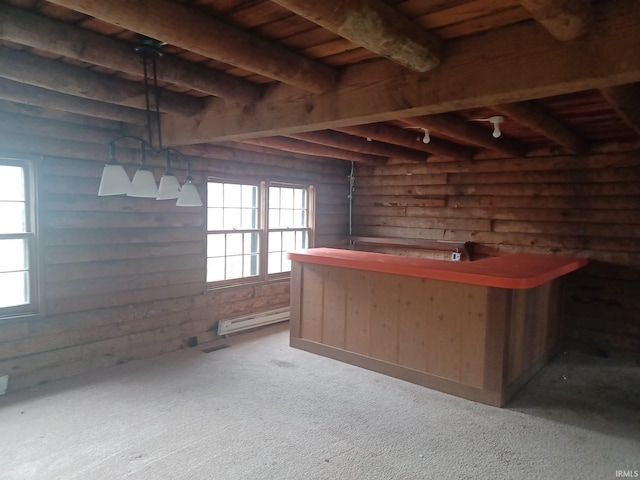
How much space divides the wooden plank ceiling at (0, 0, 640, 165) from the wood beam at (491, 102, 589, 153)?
2 cm

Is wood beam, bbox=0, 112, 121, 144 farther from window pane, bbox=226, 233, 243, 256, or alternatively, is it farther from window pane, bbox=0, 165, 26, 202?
window pane, bbox=226, 233, 243, 256

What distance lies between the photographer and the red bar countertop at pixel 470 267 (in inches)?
130

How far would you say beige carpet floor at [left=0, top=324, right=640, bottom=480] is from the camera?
2.55 m

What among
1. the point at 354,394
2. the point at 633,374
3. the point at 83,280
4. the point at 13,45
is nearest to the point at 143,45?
the point at 13,45

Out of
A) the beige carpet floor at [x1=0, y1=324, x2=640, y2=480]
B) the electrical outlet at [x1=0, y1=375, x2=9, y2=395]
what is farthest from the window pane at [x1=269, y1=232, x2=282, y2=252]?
the electrical outlet at [x1=0, y1=375, x2=9, y2=395]

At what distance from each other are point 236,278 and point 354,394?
7.76 feet

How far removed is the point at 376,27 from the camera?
5.80 ft

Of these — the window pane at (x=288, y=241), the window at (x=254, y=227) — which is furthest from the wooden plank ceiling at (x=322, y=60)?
the window pane at (x=288, y=241)

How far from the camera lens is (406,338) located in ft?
12.8

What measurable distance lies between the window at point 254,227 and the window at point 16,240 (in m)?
1.82

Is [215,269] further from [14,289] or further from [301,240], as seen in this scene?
[14,289]

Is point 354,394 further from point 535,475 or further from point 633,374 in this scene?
point 633,374

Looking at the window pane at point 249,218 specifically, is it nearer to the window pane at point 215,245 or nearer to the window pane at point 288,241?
the window pane at point 215,245

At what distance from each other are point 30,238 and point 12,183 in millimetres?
471
